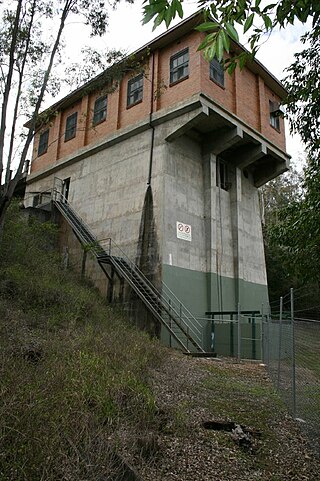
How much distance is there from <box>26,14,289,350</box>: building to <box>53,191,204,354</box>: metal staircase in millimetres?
382

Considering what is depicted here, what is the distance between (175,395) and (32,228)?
45.1ft

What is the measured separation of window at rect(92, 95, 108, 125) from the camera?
816 inches

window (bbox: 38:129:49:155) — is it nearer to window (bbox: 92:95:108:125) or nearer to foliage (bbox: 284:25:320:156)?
window (bbox: 92:95:108:125)

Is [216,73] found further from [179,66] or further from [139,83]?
[139,83]

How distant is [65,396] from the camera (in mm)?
4176

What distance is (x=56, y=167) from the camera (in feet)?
74.7

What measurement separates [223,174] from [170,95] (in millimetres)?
4725

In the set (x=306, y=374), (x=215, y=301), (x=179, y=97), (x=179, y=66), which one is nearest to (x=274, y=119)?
(x=179, y=66)

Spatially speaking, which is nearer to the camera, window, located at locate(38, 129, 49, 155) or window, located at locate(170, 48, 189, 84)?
window, located at locate(170, 48, 189, 84)

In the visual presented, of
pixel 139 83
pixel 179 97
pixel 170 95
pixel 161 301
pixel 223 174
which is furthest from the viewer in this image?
pixel 223 174

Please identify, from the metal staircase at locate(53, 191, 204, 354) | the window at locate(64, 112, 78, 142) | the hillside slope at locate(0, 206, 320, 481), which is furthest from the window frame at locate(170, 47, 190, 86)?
the hillside slope at locate(0, 206, 320, 481)

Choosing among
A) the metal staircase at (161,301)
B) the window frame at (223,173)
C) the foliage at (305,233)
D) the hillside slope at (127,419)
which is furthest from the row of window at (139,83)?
the hillside slope at (127,419)

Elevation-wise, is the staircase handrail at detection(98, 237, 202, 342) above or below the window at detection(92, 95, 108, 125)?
below

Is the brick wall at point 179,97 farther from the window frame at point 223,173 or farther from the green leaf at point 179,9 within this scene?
the green leaf at point 179,9
